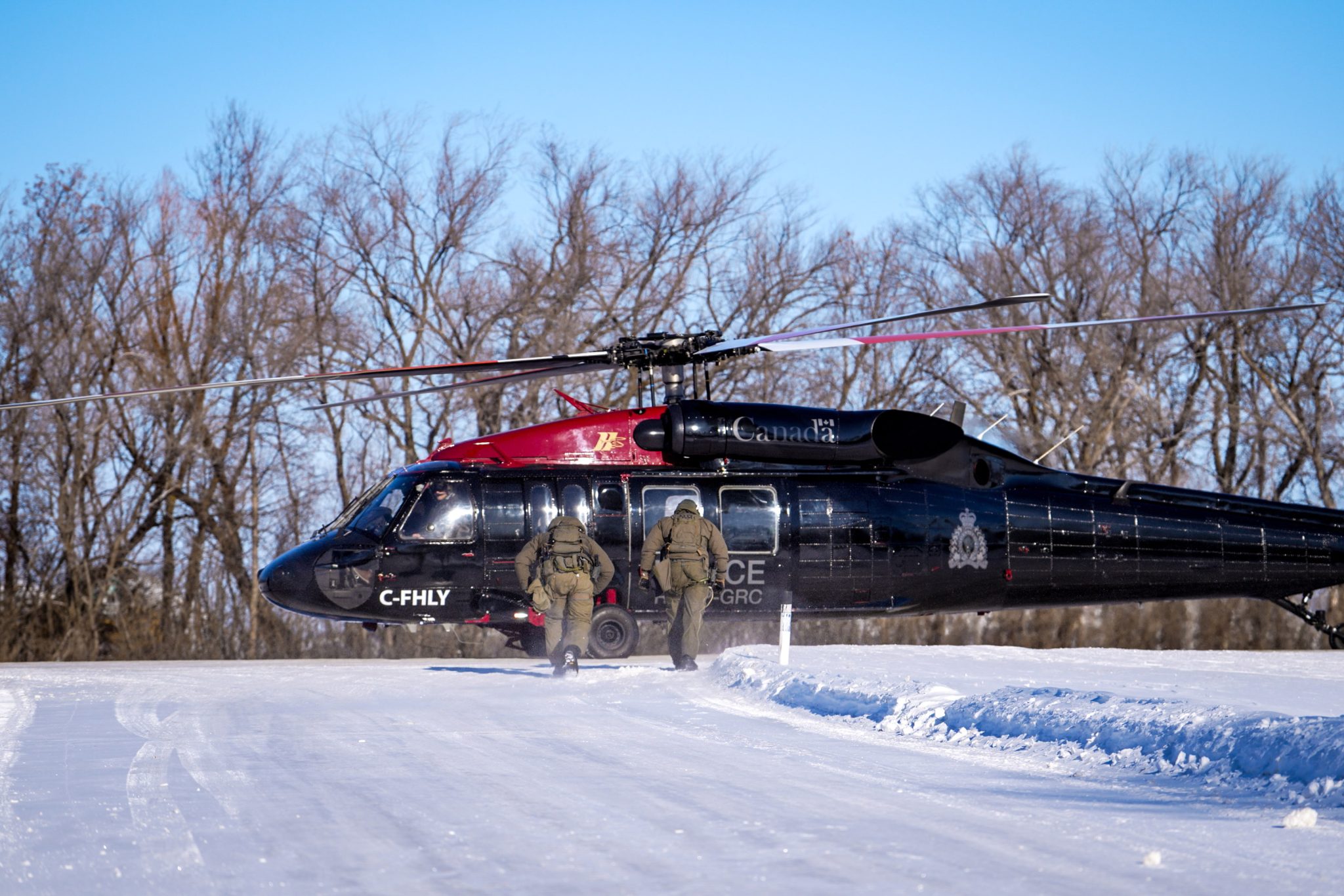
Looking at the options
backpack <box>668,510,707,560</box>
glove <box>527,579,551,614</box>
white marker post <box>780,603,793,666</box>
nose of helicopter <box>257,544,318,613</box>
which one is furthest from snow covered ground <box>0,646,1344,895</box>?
nose of helicopter <box>257,544,318,613</box>

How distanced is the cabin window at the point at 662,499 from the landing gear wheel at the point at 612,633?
107cm

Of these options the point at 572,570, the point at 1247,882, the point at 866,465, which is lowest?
the point at 1247,882

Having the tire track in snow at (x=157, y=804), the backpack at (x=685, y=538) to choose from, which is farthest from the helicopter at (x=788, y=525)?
the tire track in snow at (x=157, y=804)

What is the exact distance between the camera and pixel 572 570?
558 inches

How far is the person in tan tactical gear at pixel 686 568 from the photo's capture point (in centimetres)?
1436

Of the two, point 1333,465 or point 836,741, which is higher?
point 1333,465

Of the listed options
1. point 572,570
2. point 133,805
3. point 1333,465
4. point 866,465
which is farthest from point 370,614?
point 1333,465

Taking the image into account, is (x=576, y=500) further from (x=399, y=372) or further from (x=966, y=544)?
(x=966, y=544)

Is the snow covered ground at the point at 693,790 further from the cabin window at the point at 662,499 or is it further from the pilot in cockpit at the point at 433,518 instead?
the cabin window at the point at 662,499

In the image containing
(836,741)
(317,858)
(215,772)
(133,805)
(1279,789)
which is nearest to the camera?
(317,858)

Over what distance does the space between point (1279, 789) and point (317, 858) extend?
14.0 feet

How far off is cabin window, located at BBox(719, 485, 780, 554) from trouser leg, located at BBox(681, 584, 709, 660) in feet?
9.59

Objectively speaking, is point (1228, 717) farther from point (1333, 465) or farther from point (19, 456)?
point (1333, 465)

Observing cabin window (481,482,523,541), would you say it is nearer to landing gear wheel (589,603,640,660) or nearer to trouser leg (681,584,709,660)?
landing gear wheel (589,603,640,660)
